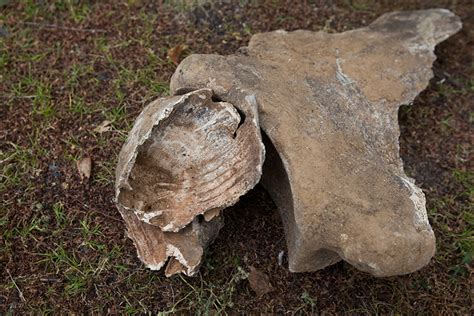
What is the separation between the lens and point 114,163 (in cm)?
323

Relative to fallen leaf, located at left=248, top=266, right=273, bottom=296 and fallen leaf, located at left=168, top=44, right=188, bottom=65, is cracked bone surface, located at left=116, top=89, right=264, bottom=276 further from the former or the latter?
fallen leaf, located at left=168, top=44, right=188, bottom=65

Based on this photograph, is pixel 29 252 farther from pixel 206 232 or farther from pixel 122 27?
pixel 122 27

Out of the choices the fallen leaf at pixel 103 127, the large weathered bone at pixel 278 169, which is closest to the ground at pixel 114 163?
the fallen leaf at pixel 103 127

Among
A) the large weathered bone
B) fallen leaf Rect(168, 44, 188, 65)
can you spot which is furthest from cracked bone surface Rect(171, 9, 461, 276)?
fallen leaf Rect(168, 44, 188, 65)

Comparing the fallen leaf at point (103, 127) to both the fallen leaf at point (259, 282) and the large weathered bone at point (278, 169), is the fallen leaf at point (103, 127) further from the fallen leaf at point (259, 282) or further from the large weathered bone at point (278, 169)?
the fallen leaf at point (259, 282)

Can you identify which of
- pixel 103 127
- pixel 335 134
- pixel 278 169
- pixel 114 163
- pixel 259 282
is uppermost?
pixel 335 134

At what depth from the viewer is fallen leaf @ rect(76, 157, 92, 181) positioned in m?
3.17

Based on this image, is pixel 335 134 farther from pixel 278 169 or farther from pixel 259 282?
pixel 259 282

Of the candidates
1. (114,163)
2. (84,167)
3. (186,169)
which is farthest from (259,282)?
(84,167)

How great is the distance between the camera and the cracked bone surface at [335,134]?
7.66 feet

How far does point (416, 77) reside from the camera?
127 inches

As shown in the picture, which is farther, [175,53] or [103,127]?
[175,53]

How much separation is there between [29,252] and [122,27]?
1790 mm

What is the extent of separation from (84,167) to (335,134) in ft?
5.17
